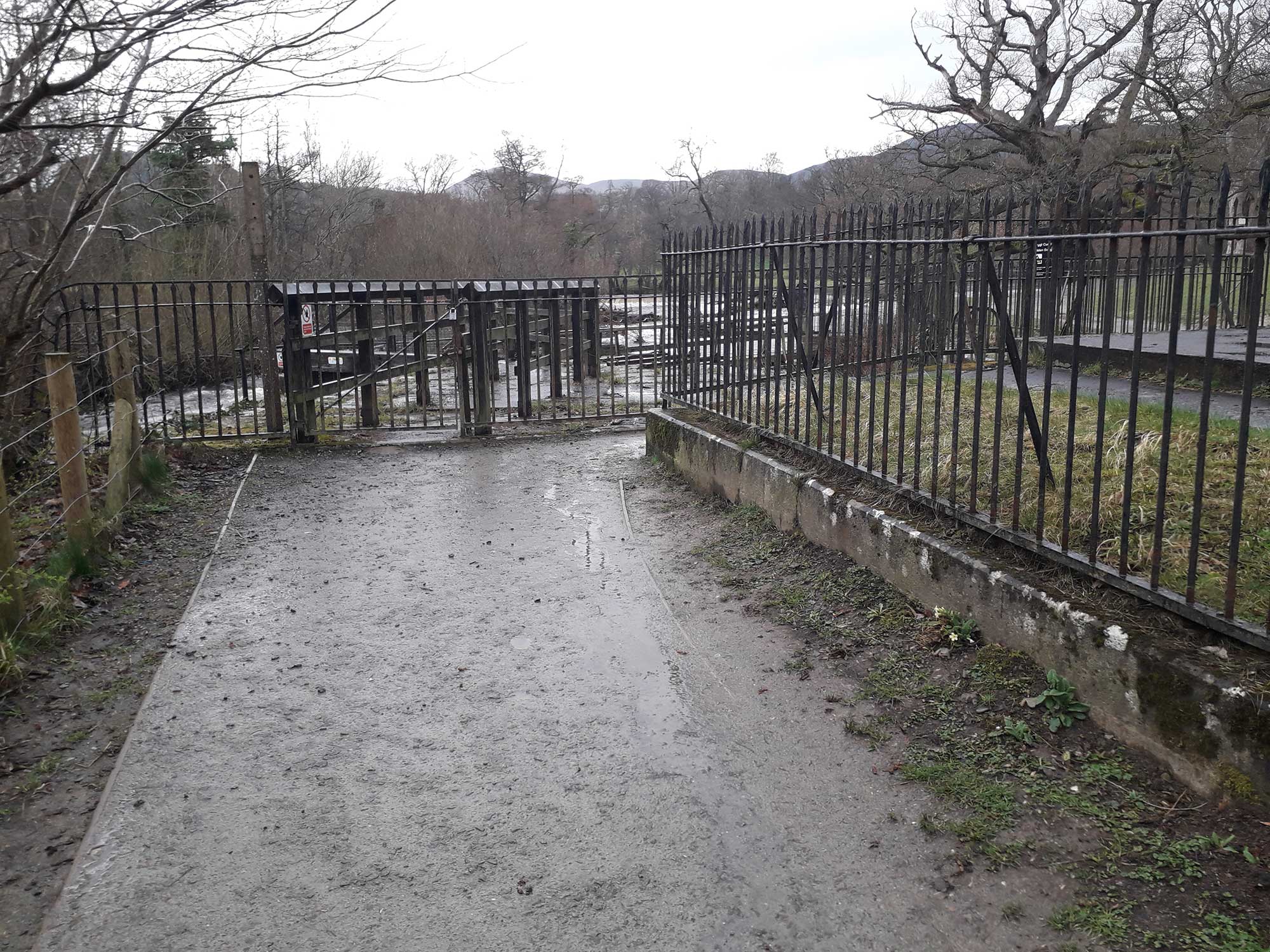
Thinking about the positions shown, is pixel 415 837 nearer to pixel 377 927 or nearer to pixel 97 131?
pixel 377 927

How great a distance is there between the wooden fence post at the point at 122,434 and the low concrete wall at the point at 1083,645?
4.88 m

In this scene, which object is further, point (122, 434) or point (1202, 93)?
point (1202, 93)

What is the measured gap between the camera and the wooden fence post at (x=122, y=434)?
7345 mm

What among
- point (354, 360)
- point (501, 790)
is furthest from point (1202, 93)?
point (501, 790)

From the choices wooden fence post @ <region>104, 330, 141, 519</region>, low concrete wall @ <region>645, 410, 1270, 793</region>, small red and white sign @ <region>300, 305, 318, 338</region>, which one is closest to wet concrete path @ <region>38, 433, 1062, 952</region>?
low concrete wall @ <region>645, 410, 1270, 793</region>

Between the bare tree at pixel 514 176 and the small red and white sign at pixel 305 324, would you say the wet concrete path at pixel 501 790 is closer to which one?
the small red and white sign at pixel 305 324

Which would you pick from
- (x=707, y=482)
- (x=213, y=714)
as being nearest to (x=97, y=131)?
(x=213, y=714)

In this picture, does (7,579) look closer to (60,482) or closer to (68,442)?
(68,442)

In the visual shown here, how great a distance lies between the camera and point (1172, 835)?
3199mm

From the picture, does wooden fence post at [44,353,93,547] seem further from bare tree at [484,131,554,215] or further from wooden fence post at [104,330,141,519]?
bare tree at [484,131,554,215]

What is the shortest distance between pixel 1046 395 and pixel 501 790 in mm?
2892

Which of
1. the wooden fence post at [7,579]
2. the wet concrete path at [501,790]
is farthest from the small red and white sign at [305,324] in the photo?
the wooden fence post at [7,579]

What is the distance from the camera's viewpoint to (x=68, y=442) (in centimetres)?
627

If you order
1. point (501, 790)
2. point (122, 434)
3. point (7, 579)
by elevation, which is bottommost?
point (501, 790)
